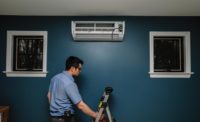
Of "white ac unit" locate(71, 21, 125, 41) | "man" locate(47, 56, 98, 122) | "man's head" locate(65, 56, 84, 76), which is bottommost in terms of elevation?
"man" locate(47, 56, 98, 122)

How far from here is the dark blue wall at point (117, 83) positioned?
3350mm

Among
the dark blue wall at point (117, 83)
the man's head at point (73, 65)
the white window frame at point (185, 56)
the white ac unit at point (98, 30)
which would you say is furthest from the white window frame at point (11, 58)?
the white window frame at point (185, 56)

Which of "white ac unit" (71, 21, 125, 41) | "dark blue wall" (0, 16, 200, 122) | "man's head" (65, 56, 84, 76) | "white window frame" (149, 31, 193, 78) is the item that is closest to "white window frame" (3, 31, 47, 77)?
"dark blue wall" (0, 16, 200, 122)

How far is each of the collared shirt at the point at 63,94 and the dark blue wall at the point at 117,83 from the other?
712 mm

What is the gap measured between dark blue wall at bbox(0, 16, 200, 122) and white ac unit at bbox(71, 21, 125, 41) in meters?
0.18

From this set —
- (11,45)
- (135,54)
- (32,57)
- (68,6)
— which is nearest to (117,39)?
(135,54)

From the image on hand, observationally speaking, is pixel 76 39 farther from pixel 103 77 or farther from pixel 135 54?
pixel 135 54

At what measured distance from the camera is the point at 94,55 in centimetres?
338

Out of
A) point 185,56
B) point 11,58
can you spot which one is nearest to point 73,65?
point 11,58

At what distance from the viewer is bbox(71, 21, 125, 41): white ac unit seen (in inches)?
125

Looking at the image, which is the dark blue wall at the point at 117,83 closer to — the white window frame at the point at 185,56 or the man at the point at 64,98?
the white window frame at the point at 185,56

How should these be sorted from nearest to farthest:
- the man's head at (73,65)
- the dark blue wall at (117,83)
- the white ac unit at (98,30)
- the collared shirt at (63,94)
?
1. the collared shirt at (63,94)
2. the man's head at (73,65)
3. the white ac unit at (98,30)
4. the dark blue wall at (117,83)

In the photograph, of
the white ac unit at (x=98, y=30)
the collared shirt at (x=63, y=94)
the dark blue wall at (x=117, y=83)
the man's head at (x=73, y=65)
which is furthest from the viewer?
the dark blue wall at (x=117, y=83)

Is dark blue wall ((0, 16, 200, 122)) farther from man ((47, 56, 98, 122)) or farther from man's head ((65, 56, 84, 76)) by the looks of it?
man ((47, 56, 98, 122))
